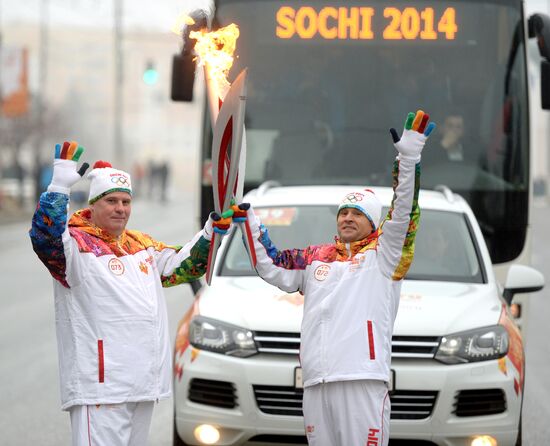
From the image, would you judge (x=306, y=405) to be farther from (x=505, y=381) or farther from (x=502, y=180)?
(x=502, y=180)

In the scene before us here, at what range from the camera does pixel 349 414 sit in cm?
479

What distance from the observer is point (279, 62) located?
9336 millimetres

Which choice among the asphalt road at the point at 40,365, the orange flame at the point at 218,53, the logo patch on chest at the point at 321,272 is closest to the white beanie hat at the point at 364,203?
the logo patch on chest at the point at 321,272

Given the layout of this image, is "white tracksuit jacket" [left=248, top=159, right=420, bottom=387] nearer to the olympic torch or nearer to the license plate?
the olympic torch

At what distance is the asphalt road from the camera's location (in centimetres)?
739

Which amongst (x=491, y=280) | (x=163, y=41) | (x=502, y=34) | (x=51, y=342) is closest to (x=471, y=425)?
(x=491, y=280)

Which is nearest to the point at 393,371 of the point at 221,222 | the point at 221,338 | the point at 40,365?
the point at 221,338

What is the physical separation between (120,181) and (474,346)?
2.23 meters

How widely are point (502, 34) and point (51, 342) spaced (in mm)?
4975

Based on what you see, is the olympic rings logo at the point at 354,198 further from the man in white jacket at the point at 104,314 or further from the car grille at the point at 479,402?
the car grille at the point at 479,402

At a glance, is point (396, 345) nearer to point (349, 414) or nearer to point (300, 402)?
point (300, 402)

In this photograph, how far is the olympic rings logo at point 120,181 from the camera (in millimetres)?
4727

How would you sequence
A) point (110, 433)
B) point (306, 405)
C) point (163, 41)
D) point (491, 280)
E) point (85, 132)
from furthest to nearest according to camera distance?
point (163, 41) → point (85, 132) → point (491, 280) → point (306, 405) → point (110, 433)

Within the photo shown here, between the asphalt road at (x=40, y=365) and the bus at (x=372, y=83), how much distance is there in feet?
6.10
